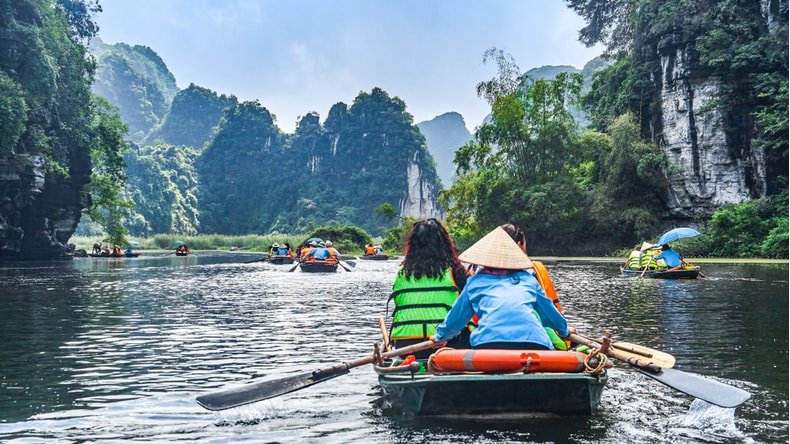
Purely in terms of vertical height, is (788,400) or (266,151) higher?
(266,151)

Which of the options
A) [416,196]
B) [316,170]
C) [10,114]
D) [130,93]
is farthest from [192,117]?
[10,114]

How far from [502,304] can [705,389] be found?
60.4 inches

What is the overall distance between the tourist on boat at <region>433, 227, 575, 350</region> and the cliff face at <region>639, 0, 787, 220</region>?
28.8m

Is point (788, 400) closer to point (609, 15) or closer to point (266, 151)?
point (609, 15)

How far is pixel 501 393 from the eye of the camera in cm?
460

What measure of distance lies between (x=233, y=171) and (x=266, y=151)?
581 cm

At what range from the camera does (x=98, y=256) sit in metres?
42.1

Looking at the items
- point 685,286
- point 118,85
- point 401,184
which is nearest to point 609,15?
point 685,286

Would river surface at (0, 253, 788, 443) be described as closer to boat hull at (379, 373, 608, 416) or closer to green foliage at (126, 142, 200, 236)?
boat hull at (379, 373, 608, 416)

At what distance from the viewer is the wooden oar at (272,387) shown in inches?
193

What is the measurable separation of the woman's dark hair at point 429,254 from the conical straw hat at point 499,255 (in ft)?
1.46

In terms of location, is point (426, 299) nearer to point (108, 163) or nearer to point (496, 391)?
point (496, 391)

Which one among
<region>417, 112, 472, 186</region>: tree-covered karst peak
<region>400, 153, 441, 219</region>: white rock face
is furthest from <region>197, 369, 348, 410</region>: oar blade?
<region>417, 112, 472, 186</region>: tree-covered karst peak

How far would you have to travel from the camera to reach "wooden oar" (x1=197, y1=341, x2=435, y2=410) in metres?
4.91
